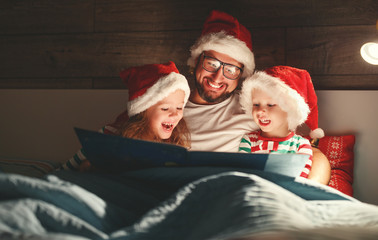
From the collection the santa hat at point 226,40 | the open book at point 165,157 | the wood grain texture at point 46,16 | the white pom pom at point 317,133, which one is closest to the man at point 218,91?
the santa hat at point 226,40

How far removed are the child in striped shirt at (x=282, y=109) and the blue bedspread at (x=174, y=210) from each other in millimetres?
492

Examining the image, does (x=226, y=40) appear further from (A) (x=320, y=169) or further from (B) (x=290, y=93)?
(A) (x=320, y=169)

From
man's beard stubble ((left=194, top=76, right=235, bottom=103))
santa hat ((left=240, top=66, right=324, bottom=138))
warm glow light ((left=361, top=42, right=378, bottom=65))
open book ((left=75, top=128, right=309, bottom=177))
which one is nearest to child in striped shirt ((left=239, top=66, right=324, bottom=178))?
santa hat ((left=240, top=66, right=324, bottom=138))

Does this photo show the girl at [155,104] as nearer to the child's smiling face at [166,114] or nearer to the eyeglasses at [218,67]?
the child's smiling face at [166,114]

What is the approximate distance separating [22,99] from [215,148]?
113 cm

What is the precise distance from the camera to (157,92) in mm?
1430

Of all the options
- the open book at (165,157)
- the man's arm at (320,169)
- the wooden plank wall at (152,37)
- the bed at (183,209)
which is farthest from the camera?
the wooden plank wall at (152,37)

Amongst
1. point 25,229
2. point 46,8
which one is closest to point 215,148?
point 25,229

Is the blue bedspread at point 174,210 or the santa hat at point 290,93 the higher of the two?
Answer: the santa hat at point 290,93

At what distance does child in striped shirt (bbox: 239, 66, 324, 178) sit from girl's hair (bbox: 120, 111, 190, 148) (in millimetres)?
302

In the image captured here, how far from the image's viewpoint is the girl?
1.44 m

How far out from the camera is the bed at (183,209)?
649 millimetres

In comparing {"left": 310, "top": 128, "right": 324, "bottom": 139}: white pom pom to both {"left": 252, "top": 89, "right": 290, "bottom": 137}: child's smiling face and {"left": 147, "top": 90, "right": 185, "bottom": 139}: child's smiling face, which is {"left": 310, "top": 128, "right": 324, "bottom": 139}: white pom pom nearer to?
{"left": 252, "top": 89, "right": 290, "bottom": 137}: child's smiling face

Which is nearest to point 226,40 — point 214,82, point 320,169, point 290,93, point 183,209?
point 214,82
